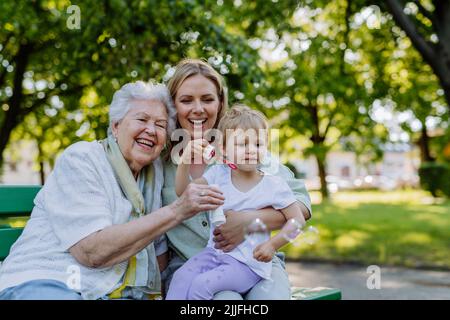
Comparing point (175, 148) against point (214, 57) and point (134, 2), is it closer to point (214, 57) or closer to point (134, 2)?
point (214, 57)

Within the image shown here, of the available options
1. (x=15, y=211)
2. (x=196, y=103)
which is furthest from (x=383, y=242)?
(x=15, y=211)

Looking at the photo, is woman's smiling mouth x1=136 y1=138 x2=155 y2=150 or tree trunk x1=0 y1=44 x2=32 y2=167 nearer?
woman's smiling mouth x1=136 y1=138 x2=155 y2=150

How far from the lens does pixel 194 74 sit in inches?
119

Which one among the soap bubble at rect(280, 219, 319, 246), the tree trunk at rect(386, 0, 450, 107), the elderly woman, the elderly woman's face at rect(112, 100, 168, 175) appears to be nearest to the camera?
the soap bubble at rect(280, 219, 319, 246)

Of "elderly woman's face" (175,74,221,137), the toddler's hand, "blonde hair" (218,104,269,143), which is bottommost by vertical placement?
the toddler's hand

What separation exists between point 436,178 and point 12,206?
2404 cm

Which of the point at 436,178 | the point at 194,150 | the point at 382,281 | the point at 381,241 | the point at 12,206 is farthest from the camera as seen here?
the point at 436,178

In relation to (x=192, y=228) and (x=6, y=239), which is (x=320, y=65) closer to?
(x=192, y=228)

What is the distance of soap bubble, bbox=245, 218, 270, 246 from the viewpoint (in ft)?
7.64

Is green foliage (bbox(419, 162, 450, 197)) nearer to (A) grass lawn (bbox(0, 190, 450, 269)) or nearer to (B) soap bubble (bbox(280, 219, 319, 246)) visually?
(A) grass lawn (bbox(0, 190, 450, 269))

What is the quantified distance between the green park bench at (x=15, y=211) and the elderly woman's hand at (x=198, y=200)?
919 millimetres

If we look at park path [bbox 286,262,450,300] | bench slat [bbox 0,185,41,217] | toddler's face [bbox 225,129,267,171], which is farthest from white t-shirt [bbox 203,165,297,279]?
park path [bbox 286,262,450,300]

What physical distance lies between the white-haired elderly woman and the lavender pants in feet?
0.67
